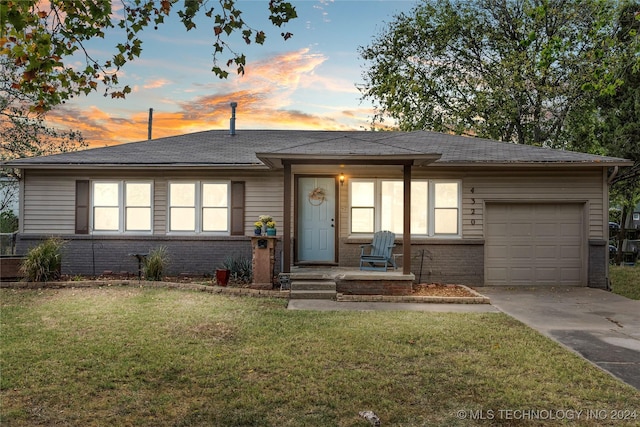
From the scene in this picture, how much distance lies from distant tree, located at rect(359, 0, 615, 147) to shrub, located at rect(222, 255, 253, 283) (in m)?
13.3

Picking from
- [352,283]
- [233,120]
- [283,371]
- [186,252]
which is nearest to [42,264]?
[186,252]

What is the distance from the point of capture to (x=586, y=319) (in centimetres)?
759

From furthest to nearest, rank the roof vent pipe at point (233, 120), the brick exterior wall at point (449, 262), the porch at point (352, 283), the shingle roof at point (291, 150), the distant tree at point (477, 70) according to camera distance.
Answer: the distant tree at point (477, 70)
the roof vent pipe at point (233, 120)
the brick exterior wall at point (449, 262)
the shingle roof at point (291, 150)
the porch at point (352, 283)

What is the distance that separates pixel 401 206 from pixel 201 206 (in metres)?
4.87

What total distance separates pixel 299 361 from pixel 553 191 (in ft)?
28.3

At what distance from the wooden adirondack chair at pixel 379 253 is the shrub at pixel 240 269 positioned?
8.32 ft

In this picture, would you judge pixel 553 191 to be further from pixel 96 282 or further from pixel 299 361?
pixel 96 282

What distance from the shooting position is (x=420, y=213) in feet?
37.6

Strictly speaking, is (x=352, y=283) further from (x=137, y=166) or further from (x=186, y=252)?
(x=137, y=166)

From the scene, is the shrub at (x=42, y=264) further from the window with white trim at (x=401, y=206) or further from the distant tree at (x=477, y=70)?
the distant tree at (x=477, y=70)

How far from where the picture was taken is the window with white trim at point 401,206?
11383 mm

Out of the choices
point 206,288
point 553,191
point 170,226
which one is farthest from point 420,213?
point 170,226

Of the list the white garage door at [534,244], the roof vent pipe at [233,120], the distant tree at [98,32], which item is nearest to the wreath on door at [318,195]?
the white garage door at [534,244]

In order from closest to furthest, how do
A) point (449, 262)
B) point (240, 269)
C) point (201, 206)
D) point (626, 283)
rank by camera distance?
point (240, 269) < point (449, 262) < point (201, 206) < point (626, 283)
